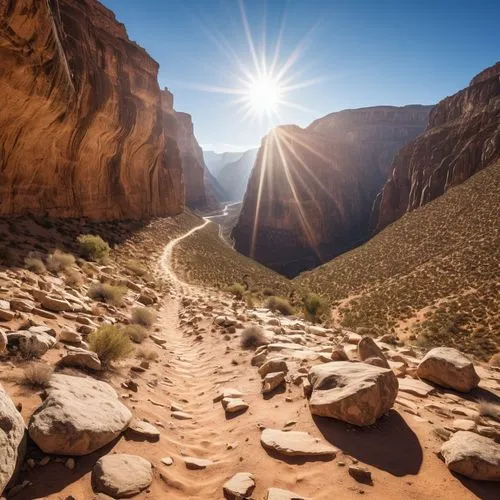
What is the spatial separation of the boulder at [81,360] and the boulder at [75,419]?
0.73 meters

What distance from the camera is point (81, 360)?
5.01m

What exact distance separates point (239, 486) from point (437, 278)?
965 inches

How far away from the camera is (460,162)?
52969mm

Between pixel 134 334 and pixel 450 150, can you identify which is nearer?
pixel 134 334

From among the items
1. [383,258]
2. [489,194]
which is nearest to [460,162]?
[489,194]

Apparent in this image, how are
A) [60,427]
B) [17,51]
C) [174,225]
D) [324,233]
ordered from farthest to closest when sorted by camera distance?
[324,233], [174,225], [17,51], [60,427]

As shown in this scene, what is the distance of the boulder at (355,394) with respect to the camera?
13.5ft

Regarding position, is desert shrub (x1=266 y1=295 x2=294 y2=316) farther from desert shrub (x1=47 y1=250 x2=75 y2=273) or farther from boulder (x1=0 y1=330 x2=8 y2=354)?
boulder (x1=0 y1=330 x2=8 y2=354)

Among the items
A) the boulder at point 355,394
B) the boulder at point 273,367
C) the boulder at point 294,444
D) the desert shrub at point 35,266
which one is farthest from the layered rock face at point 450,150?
the desert shrub at point 35,266

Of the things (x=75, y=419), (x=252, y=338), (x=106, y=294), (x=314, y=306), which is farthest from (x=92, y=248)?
(x=75, y=419)

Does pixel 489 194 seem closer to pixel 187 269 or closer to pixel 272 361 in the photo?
pixel 187 269

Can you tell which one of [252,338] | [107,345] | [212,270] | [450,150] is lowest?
[212,270]

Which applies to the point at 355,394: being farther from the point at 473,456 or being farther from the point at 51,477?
the point at 51,477

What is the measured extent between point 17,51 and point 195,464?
16.5 m
